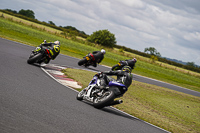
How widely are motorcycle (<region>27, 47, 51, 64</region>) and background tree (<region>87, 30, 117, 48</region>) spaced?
7282 cm

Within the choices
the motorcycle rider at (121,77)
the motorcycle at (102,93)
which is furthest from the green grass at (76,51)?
the motorcycle rider at (121,77)

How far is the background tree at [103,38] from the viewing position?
8738 cm

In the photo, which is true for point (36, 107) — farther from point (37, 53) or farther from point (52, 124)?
point (37, 53)

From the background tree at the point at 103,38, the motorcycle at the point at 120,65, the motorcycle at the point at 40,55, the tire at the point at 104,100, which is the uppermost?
the background tree at the point at 103,38

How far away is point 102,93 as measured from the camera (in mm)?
8195

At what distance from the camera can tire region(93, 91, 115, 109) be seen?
782 cm

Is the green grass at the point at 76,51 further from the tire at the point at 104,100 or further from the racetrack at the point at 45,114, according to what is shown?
the tire at the point at 104,100

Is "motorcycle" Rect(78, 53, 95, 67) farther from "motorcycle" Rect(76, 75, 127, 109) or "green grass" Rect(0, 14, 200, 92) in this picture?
"motorcycle" Rect(76, 75, 127, 109)

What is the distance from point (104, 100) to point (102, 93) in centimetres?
37

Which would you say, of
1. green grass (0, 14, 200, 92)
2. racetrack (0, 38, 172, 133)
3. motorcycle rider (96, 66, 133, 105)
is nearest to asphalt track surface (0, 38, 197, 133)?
racetrack (0, 38, 172, 133)

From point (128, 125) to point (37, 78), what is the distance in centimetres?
455

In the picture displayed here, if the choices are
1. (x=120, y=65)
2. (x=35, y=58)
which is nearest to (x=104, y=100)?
(x=35, y=58)

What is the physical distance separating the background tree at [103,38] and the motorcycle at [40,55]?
239 feet

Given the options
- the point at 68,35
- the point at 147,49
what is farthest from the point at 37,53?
the point at 147,49
